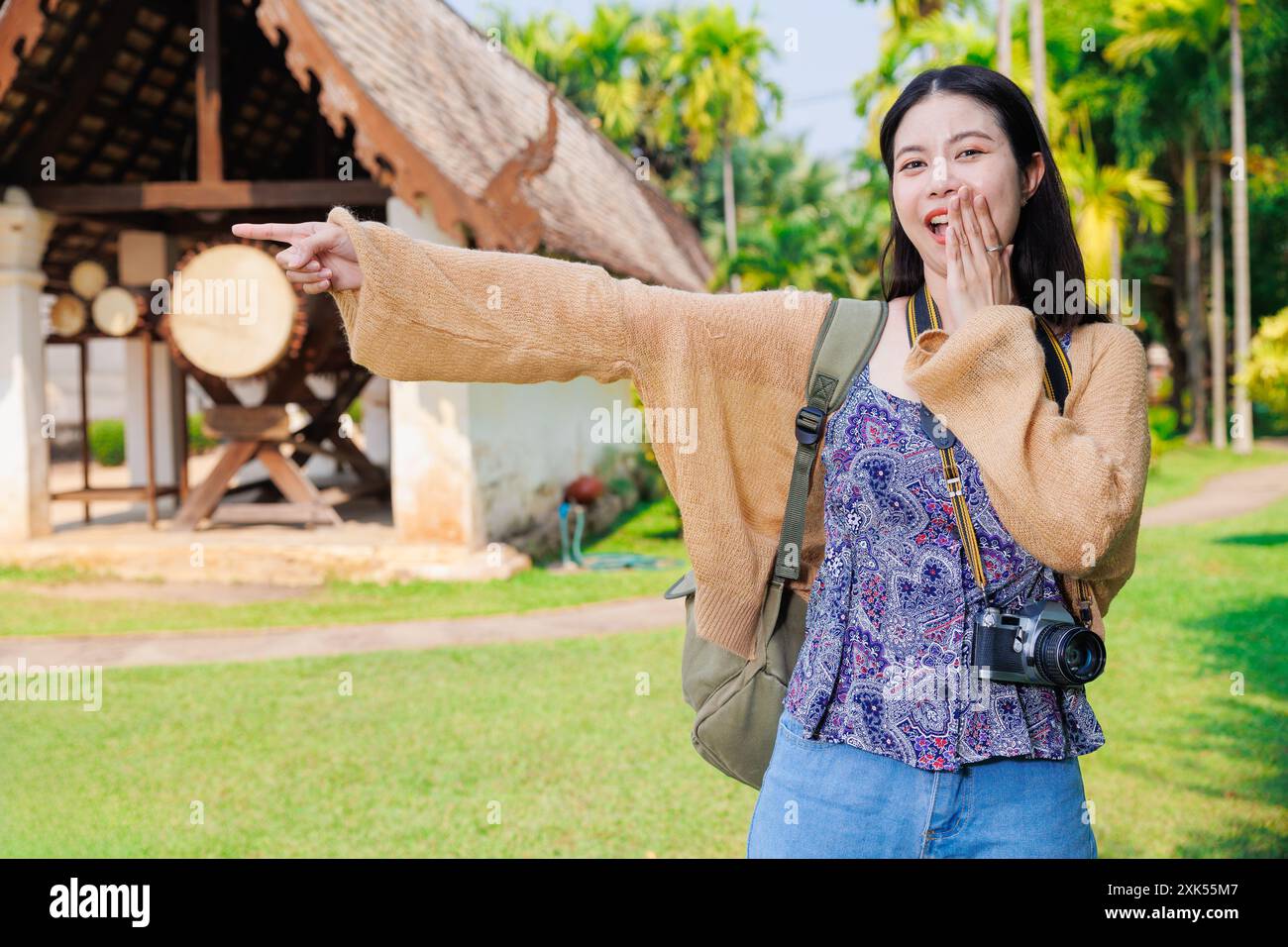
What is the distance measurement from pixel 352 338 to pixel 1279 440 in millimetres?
29933

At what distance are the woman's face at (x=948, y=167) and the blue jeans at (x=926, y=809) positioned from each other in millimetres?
754

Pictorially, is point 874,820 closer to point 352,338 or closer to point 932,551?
point 932,551

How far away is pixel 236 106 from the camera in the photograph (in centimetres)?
1139

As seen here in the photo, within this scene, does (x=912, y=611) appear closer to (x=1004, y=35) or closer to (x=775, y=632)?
(x=775, y=632)

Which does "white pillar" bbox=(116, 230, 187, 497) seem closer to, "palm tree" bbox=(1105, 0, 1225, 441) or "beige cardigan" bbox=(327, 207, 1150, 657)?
"beige cardigan" bbox=(327, 207, 1150, 657)

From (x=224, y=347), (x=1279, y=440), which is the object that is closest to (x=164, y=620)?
(x=224, y=347)

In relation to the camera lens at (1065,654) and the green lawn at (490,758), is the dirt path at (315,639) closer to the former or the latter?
the green lawn at (490,758)

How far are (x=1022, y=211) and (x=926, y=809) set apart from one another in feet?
3.19

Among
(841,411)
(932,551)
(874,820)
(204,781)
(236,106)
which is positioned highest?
(236,106)

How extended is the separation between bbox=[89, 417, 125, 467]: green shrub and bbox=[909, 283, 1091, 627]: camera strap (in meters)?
24.1

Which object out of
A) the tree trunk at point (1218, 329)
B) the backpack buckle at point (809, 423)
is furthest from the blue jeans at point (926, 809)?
the tree trunk at point (1218, 329)

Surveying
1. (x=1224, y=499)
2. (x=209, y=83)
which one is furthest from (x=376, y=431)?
(x=1224, y=499)

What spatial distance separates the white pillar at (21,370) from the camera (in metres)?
10.1
